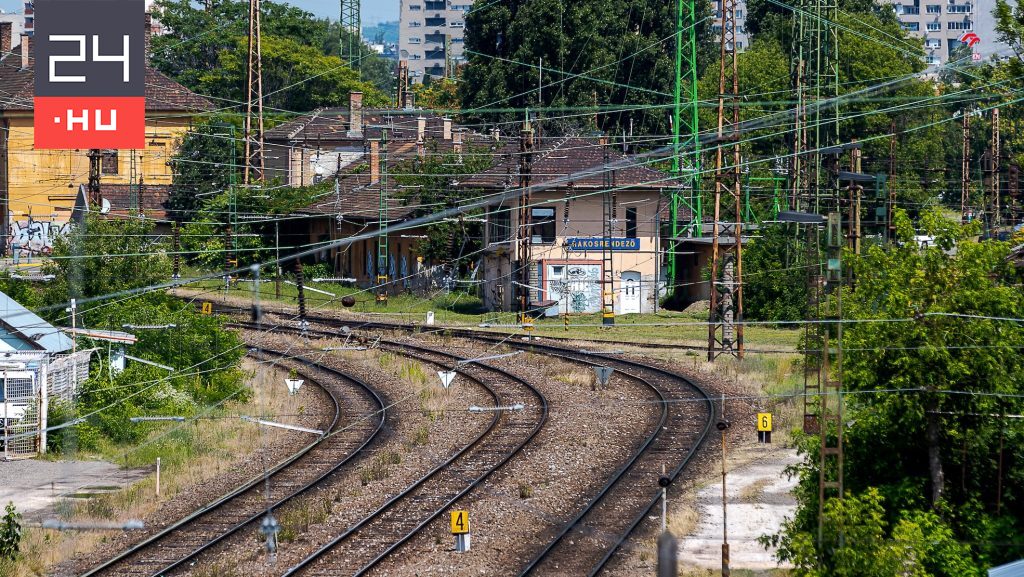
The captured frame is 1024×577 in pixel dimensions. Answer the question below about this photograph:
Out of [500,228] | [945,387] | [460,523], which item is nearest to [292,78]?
[500,228]

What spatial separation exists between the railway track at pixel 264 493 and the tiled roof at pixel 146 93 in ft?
98.2

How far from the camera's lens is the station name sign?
49.2 meters

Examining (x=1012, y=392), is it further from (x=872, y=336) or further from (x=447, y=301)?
(x=447, y=301)

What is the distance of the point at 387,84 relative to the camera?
14700cm

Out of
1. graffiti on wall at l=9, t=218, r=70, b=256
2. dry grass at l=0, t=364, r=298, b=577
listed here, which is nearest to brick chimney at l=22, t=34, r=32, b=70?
graffiti on wall at l=9, t=218, r=70, b=256

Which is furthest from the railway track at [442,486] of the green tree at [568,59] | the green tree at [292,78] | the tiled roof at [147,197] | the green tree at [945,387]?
the green tree at [292,78]

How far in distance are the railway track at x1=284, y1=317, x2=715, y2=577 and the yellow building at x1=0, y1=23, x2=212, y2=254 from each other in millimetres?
27406

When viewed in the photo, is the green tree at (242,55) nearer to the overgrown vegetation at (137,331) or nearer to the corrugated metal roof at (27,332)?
the overgrown vegetation at (137,331)

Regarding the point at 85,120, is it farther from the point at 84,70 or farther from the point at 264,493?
the point at 264,493

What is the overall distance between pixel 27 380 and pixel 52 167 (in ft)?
108

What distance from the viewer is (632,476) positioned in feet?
75.0

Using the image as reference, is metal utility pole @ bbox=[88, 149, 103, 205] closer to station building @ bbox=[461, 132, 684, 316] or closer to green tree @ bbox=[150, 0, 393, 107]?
station building @ bbox=[461, 132, 684, 316]

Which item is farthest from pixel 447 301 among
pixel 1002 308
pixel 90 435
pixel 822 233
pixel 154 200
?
pixel 1002 308

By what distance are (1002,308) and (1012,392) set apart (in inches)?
41.7
